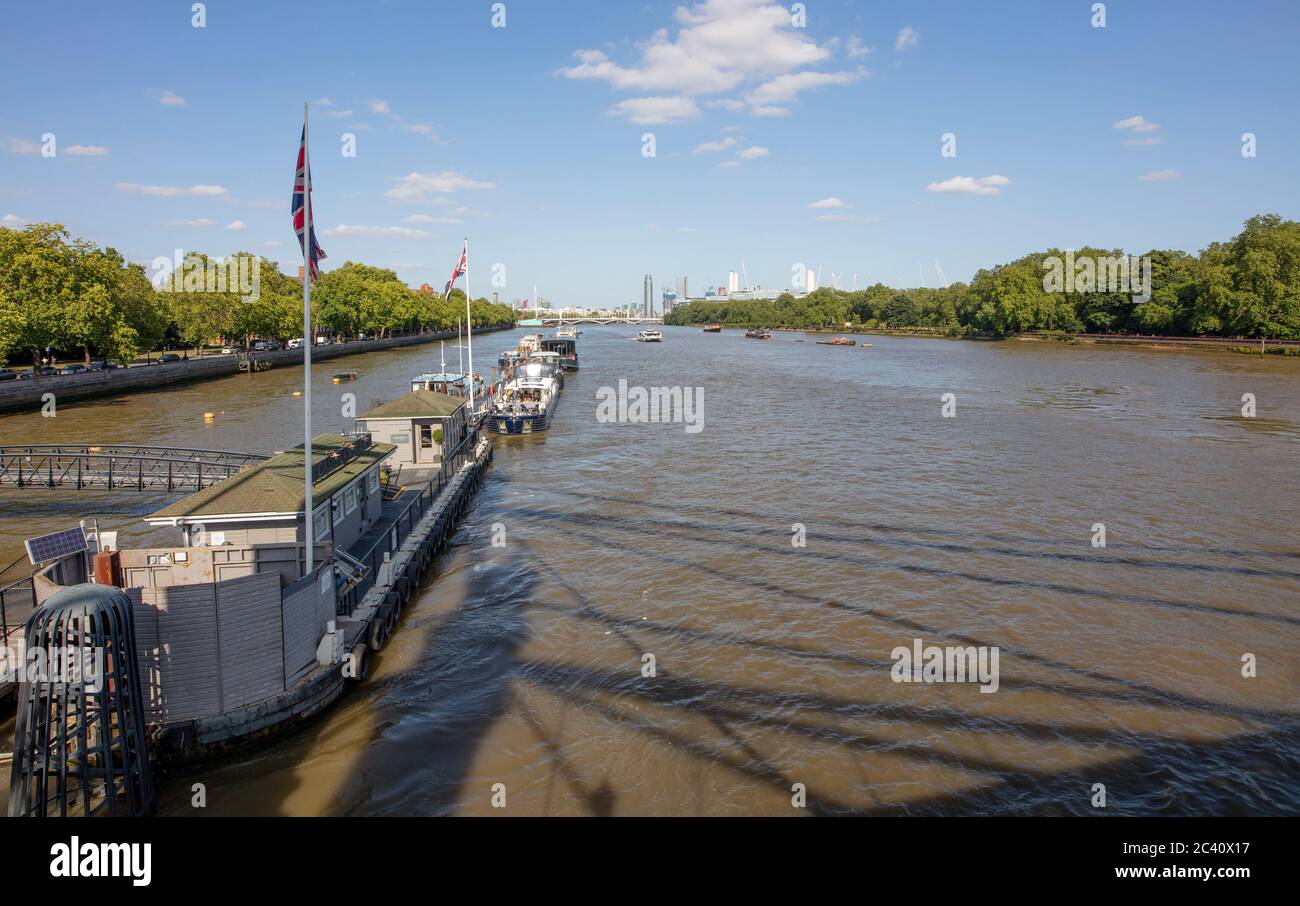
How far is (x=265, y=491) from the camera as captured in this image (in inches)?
674

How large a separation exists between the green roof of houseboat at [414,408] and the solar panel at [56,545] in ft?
53.8

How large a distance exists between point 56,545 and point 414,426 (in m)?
17.7

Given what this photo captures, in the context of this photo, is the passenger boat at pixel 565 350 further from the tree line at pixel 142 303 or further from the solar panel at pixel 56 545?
the solar panel at pixel 56 545

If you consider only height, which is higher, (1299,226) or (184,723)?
(1299,226)

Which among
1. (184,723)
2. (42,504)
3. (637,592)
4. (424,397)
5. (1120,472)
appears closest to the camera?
(184,723)

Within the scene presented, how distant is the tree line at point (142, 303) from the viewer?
2344 inches

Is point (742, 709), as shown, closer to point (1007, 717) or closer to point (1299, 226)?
point (1007, 717)

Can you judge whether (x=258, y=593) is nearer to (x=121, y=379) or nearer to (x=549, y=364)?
(x=121, y=379)

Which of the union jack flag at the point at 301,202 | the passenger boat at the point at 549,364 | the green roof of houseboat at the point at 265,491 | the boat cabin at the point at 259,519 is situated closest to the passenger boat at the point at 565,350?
the passenger boat at the point at 549,364

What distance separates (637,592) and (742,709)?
686cm

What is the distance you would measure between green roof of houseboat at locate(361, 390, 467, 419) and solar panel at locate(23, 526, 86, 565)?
16397mm

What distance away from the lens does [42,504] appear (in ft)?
98.7

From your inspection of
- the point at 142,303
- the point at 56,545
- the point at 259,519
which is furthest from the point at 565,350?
the point at 56,545

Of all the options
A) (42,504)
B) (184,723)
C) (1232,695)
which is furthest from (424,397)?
(1232,695)
